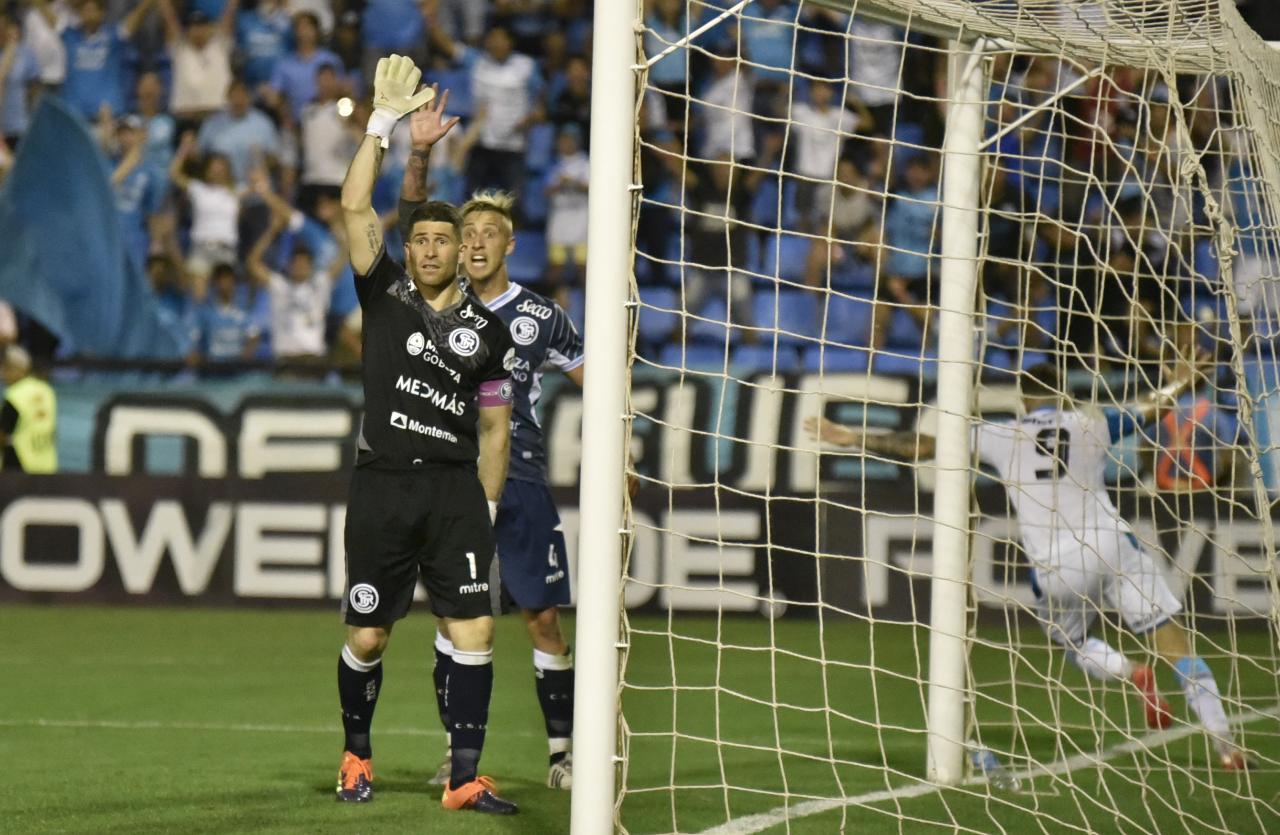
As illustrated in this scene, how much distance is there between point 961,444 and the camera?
652 centimetres

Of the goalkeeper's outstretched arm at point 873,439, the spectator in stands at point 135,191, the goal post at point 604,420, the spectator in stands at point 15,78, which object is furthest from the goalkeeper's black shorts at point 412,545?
the spectator in stands at point 15,78

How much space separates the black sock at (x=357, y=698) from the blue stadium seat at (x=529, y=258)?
897cm

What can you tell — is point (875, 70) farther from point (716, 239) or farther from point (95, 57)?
point (95, 57)

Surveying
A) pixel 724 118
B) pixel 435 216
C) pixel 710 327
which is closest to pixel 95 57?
pixel 724 118

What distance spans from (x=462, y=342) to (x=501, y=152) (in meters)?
9.65

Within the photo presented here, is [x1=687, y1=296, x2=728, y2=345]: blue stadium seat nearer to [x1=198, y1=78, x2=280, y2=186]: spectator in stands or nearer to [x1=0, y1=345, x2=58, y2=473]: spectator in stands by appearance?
[x1=198, y1=78, x2=280, y2=186]: spectator in stands

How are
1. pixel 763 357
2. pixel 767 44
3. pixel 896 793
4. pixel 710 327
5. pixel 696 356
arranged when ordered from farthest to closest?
1. pixel 767 44
2. pixel 710 327
3. pixel 696 356
4. pixel 763 357
5. pixel 896 793

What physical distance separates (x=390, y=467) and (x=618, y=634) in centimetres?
152

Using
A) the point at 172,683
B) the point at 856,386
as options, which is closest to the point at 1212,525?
the point at 856,386

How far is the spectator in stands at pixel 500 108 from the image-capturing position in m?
15.0

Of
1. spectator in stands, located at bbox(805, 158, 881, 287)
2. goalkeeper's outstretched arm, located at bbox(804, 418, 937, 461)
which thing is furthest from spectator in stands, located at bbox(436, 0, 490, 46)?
goalkeeper's outstretched arm, located at bbox(804, 418, 937, 461)

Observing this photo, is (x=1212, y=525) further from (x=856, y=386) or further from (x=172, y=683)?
(x=172, y=683)

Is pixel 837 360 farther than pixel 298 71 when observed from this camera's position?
No

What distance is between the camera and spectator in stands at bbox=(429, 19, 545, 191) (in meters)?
15.0
